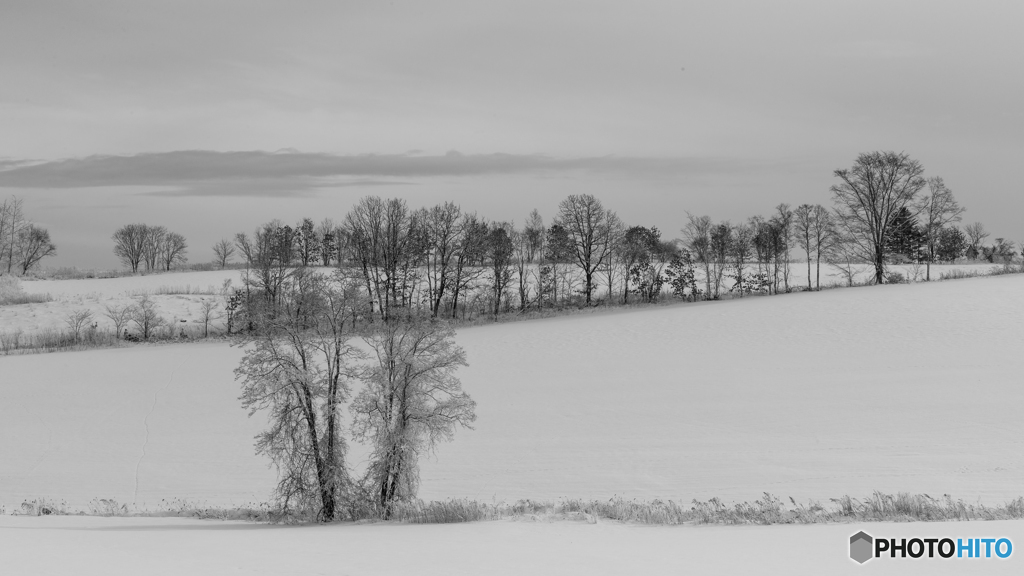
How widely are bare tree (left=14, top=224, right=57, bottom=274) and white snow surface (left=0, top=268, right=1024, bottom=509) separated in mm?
48632

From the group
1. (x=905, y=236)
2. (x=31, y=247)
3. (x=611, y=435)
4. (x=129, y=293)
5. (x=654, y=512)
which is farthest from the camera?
(x=31, y=247)

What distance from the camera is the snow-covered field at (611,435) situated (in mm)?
10289

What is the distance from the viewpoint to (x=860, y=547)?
9320mm

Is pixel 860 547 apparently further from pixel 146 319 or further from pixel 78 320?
pixel 78 320

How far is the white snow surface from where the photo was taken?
60.5 ft

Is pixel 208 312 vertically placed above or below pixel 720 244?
below

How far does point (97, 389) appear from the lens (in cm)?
3219

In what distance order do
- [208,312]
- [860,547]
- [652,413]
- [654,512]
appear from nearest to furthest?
[860,547] → [654,512] → [652,413] → [208,312]

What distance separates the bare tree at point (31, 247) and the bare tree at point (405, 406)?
77.8m

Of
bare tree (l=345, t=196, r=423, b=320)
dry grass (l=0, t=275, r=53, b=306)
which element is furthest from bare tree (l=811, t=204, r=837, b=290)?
dry grass (l=0, t=275, r=53, b=306)

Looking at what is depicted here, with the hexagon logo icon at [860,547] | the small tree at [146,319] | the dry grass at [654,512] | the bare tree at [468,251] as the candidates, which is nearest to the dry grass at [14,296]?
the small tree at [146,319]

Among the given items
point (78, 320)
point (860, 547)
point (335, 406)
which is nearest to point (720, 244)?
point (78, 320)

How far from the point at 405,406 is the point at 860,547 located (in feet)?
31.0

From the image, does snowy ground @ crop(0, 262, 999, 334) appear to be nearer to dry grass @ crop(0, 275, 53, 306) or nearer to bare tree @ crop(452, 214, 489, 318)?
dry grass @ crop(0, 275, 53, 306)
